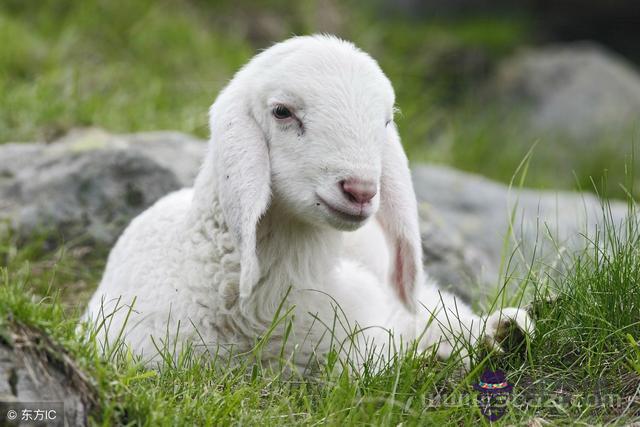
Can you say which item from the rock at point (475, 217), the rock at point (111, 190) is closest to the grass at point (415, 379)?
the rock at point (111, 190)

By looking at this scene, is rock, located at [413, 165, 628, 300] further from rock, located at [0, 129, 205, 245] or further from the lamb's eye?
the lamb's eye

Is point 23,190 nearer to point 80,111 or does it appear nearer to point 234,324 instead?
point 80,111

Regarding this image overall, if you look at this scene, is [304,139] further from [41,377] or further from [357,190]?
[41,377]

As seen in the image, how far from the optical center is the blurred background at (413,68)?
760 centimetres

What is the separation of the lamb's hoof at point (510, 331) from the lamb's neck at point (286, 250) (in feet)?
2.51

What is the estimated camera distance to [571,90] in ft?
38.9

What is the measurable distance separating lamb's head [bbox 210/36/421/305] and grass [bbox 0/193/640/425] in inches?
18.9

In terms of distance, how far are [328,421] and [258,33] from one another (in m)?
8.21

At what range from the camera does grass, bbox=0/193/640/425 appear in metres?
2.93

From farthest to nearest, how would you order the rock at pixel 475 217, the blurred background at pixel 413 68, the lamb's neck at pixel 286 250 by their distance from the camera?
the blurred background at pixel 413 68 < the rock at pixel 475 217 < the lamb's neck at pixel 286 250

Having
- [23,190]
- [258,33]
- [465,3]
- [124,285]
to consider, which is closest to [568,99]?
[465,3]

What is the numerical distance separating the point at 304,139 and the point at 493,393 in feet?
3.81

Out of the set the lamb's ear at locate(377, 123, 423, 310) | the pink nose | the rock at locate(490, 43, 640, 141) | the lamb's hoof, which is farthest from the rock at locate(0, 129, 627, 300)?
the rock at locate(490, 43, 640, 141)

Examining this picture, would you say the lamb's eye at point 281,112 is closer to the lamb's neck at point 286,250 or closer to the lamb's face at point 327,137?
the lamb's face at point 327,137
